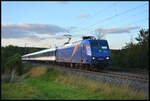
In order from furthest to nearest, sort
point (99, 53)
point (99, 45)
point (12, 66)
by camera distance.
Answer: point (99, 45)
point (99, 53)
point (12, 66)

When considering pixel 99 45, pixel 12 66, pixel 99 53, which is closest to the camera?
pixel 12 66

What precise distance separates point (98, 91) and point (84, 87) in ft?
4.55

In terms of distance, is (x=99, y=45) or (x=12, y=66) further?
(x=99, y=45)

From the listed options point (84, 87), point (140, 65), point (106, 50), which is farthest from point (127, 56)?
point (84, 87)

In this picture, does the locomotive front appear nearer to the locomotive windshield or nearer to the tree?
the locomotive windshield

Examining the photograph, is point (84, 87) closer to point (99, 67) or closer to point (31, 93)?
point (31, 93)

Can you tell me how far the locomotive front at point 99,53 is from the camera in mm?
20403

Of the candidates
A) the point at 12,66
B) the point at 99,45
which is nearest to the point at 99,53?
the point at 99,45

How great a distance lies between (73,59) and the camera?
2527cm

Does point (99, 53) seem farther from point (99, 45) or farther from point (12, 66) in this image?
point (12, 66)

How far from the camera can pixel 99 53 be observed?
2088cm

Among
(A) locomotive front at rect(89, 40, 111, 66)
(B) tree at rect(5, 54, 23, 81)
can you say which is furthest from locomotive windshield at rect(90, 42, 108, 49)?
(B) tree at rect(5, 54, 23, 81)

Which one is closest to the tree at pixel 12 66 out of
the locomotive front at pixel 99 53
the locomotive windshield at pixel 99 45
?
the locomotive front at pixel 99 53

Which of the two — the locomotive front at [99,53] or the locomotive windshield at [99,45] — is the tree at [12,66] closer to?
the locomotive front at [99,53]
